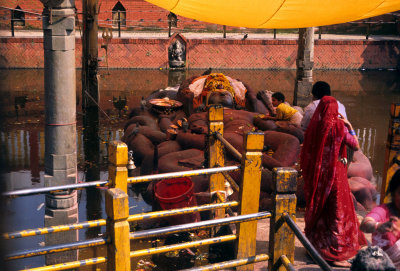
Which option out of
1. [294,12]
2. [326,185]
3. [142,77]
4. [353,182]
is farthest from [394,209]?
[142,77]

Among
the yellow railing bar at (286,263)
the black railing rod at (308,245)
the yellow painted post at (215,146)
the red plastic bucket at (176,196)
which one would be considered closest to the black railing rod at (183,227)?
the black railing rod at (308,245)

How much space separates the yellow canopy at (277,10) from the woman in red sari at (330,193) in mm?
1240

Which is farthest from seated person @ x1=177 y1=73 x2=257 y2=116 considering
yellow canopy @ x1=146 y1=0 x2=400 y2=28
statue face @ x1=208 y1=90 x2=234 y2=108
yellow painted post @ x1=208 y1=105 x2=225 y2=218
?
yellow canopy @ x1=146 y1=0 x2=400 y2=28

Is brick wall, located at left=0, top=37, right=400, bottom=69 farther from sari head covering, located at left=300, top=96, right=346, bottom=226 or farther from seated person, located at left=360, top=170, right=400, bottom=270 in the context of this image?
seated person, located at left=360, top=170, right=400, bottom=270

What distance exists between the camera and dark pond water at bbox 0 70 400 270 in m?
7.19

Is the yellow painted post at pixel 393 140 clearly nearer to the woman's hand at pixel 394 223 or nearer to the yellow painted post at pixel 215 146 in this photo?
the yellow painted post at pixel 215 146

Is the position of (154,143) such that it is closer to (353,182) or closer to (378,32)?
(353,182)

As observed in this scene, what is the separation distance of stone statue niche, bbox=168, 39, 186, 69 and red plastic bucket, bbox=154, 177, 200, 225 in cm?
1716

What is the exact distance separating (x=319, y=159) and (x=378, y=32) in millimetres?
26937

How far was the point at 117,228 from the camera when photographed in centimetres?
289

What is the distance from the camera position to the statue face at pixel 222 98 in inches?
415

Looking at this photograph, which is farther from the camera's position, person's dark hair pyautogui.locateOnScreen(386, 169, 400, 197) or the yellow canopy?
the yellow canopy

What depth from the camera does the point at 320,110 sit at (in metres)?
4.79

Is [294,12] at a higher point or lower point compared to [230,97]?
higher
